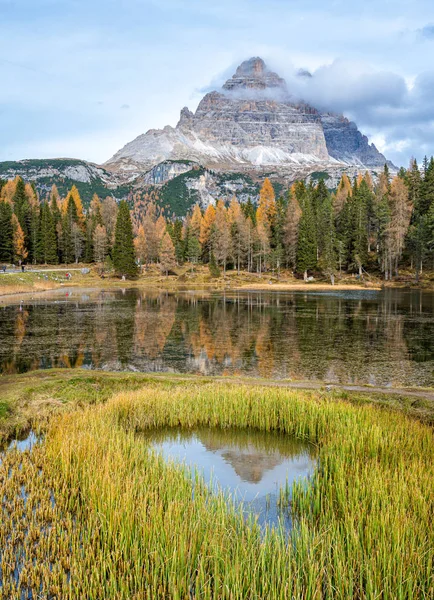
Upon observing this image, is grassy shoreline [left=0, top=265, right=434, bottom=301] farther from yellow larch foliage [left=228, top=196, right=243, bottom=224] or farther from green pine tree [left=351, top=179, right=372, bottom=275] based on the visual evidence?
yellow larch foliage [left=228, top=196, right=243, bottom=224]

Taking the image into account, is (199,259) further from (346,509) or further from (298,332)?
(346,509)

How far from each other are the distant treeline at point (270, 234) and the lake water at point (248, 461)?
262 feet

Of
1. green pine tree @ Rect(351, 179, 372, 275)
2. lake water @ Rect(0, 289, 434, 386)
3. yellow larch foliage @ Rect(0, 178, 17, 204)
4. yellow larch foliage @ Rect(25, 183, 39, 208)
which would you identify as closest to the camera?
lake water @ Rect(0, 289, 434, 386)

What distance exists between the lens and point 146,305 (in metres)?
54.9

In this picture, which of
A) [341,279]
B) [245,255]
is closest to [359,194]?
[341,279]

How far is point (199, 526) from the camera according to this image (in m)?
6.64

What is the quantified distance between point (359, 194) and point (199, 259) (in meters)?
43.9

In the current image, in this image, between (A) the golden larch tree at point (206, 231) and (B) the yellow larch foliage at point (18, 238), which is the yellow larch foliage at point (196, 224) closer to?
(A) the golden larch tree at point (206, 231)

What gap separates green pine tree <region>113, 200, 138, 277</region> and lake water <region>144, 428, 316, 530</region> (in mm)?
94473

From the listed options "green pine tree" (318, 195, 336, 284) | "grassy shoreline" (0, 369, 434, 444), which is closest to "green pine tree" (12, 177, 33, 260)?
"green pine tree" (318, 195, 336, 284)

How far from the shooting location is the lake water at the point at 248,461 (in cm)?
847

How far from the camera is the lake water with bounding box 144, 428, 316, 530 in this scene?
8469mm

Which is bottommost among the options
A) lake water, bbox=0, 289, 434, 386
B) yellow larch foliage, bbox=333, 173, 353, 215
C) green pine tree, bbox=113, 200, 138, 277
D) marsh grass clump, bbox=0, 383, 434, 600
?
lake water, bbox=0, 289, 434, 386

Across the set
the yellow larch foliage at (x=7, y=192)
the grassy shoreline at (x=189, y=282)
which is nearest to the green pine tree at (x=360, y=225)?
the grassy shoreline at (x=189, y=282)
